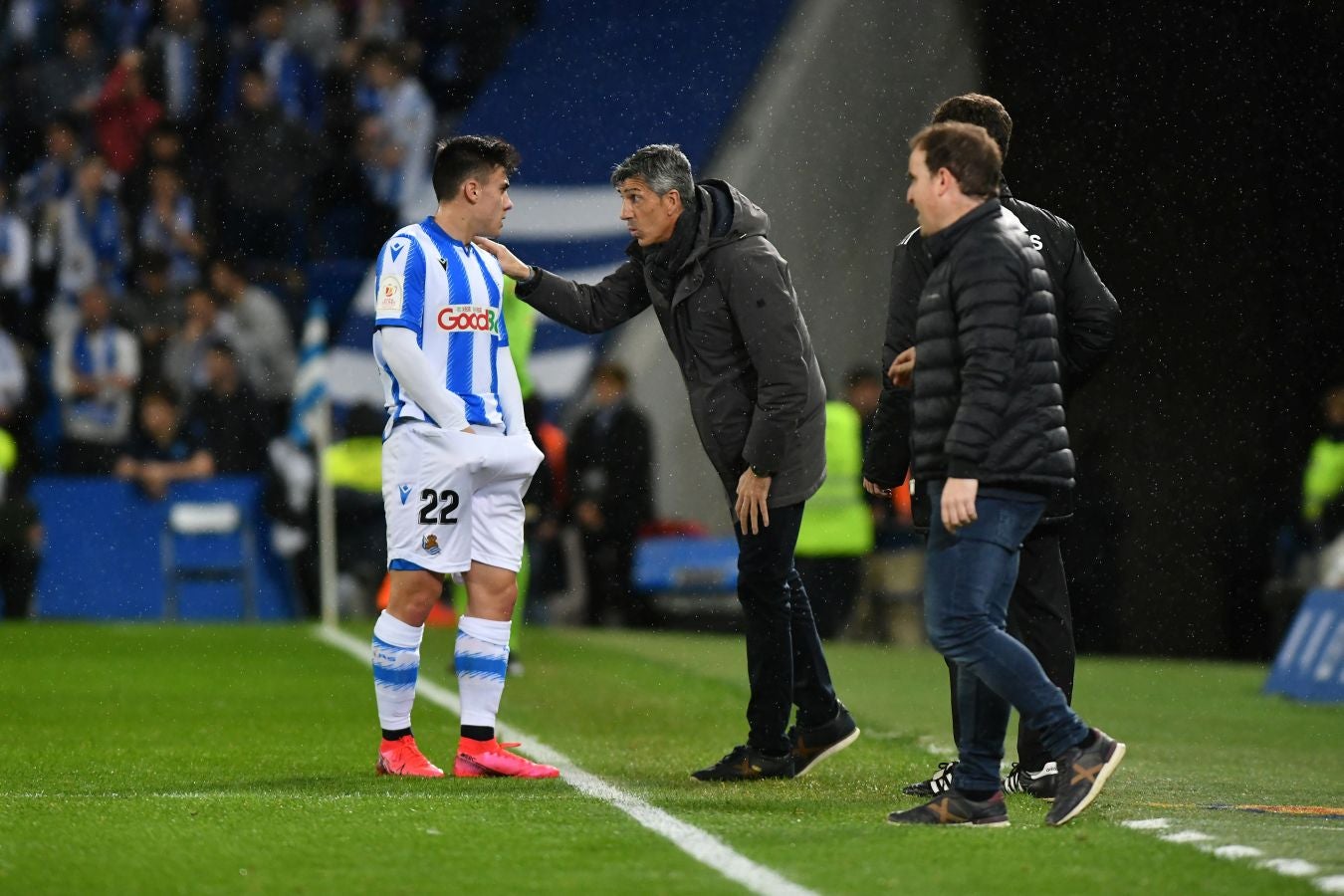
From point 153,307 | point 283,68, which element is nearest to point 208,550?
point 153,307

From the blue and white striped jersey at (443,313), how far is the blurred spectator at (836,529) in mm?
7866

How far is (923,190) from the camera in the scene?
18.9 ft

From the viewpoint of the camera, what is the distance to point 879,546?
16.3 meters

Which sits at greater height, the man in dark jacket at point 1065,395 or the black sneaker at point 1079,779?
the man in dark jacket at point 1065,395

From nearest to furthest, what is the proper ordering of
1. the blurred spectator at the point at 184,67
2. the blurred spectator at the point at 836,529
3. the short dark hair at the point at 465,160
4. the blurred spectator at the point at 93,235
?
the short dark hair at the point at 465,160, the blurred spectator at the point at 836,529, the blurred spectator at the point at 93,235, the blurred spectator at the point at 184,67

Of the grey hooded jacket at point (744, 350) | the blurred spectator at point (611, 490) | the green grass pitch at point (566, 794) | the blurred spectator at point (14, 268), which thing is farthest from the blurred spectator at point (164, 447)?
the grey hooded jacket at point (744, 350)

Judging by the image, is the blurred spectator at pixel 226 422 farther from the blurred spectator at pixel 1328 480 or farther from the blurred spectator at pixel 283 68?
the blurred spectator at pixel 1328 480

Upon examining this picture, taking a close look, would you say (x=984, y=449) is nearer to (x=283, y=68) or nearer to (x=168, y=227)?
(x=168, y=227)

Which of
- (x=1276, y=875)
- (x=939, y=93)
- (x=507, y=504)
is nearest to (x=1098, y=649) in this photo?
(x=939, y=93)

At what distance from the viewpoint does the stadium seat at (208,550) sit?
54.0 feet

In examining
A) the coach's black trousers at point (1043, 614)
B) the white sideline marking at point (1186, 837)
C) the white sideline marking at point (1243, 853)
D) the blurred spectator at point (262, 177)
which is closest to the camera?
the white sideline marking at point (1243, 853)

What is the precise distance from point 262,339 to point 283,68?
322 centimetres

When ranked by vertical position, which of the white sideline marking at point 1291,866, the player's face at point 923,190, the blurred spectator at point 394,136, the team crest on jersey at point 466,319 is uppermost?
the blurred spectator at point 394,136

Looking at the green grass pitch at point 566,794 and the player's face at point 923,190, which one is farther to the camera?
the player's face at point 923,190
